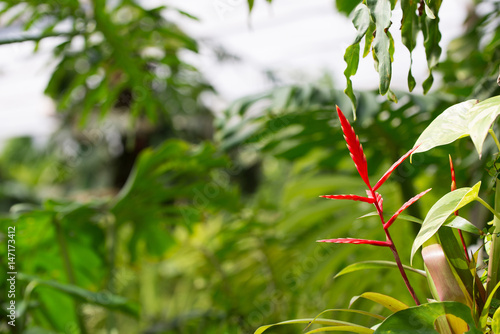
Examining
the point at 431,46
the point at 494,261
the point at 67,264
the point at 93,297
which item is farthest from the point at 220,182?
the point at 494,261

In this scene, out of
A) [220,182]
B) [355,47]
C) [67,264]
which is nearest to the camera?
[355,47]

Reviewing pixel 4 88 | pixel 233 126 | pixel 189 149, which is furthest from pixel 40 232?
pixel 4 88

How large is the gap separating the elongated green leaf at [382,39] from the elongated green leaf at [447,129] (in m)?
0.07

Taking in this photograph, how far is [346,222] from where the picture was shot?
1.42 meters

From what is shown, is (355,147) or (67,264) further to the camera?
(67,264)

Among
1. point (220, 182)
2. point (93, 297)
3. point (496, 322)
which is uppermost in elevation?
point (496, 322)

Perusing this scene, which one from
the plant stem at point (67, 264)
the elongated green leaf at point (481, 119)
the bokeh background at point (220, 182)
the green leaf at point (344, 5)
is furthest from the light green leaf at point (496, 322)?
the plant stem at point (67, 264)

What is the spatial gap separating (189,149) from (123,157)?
314 cm

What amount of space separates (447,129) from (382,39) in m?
0.12

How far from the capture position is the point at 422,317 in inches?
15.1

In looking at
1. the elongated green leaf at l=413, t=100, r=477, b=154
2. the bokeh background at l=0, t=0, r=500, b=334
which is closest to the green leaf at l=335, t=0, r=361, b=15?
the bokeh background at l=0, t=0, r=500, b=334

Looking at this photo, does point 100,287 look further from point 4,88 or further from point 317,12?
point 4,88

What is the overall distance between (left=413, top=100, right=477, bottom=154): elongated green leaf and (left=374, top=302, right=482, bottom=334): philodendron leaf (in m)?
0.13

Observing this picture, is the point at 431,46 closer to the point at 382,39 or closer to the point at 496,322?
the point at 382,39
